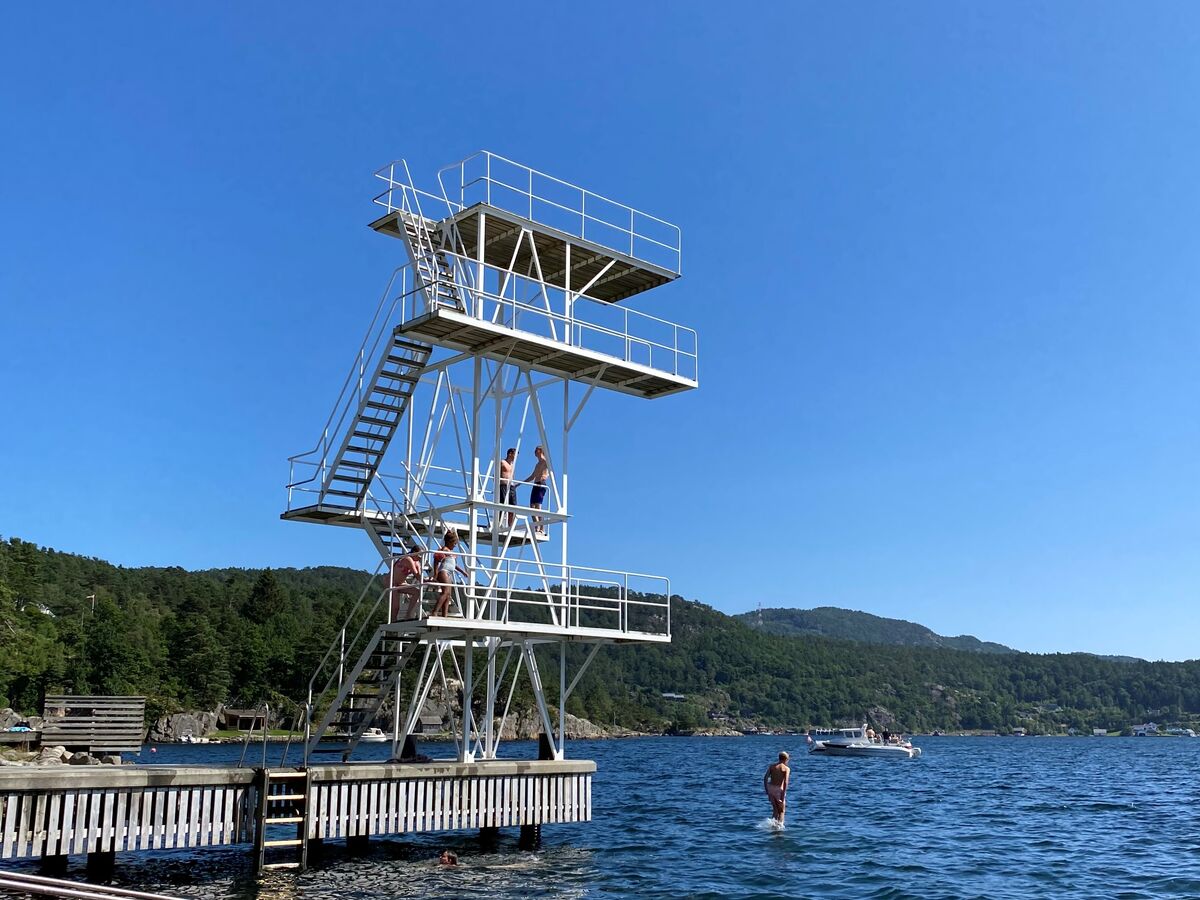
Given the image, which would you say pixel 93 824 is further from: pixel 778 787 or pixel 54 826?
pixel 778 787

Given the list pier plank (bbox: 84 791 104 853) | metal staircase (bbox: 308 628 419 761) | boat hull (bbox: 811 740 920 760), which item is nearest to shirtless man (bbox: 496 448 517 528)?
metal staircase (bbox: 308 628 419 761)

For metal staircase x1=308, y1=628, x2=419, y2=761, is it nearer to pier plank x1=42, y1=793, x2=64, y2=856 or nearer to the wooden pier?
the wooden pier

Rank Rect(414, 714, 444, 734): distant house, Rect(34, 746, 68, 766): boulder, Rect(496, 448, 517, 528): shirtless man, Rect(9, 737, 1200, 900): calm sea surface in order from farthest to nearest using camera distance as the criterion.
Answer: Rect(414, 714, 444, 734): distant house, Rect(34, 746, 68, 766): boulder, Rect(496, 448, 517, 528): shirtless man, Rect(9, 737, 1200, 900): calm sea surface

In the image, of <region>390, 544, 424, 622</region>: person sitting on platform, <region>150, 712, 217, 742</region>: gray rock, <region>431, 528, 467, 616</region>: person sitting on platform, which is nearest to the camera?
<region>431, 528, 467, 616</region>: person sitting on platform

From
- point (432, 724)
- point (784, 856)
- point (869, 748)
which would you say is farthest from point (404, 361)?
point (432, 724)

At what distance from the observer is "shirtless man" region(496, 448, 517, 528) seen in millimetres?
24875

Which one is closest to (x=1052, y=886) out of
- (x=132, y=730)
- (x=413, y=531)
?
(x=413, y=531)

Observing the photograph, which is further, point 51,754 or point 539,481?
point 51,754

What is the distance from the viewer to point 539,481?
25.6 m

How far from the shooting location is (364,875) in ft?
67.6

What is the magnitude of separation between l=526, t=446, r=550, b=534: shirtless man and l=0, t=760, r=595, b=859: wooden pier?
563cm

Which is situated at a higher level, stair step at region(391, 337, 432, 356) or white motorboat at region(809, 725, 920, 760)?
stair step at region(391, 337, 432, 356)

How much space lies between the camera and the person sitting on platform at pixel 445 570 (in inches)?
871

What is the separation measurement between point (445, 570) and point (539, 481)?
3798 mm
